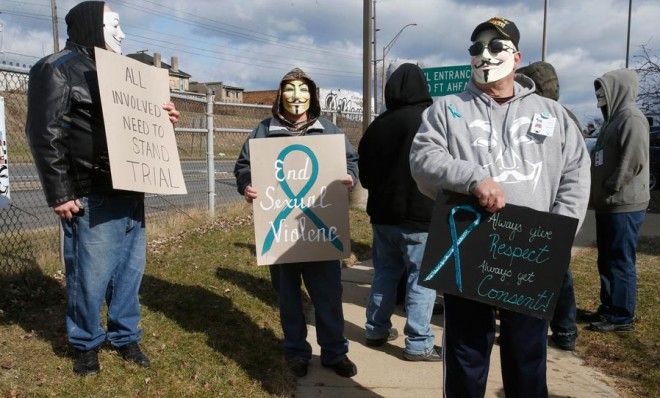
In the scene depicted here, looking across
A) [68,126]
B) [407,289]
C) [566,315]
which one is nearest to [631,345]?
[566,315]

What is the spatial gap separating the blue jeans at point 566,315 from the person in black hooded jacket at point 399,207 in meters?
0.98

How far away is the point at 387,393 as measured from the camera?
352 centimetres

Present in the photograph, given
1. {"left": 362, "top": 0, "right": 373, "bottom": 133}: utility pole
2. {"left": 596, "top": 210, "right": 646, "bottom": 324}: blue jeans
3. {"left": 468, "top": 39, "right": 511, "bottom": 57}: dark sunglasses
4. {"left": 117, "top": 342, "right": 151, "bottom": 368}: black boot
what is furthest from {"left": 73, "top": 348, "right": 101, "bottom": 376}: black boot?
{"left": 362, "top": 0, "right": 373, "bottom": 133}: utility pole

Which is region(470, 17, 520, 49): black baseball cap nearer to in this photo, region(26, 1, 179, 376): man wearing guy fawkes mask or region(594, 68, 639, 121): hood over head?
region(26, 1, 179, 376): man wearing guy fawkes mask

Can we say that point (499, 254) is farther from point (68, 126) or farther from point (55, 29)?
point (55, 29)

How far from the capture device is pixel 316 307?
12.2 ft

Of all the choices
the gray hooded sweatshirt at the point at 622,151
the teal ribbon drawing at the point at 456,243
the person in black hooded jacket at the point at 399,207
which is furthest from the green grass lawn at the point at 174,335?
the gray hooded sweatshirt at the point at 622,151

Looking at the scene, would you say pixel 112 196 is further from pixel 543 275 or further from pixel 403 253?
pixel 543 275

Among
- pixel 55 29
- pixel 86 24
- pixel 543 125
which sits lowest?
pixel 543 125

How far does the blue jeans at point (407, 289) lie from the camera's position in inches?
155

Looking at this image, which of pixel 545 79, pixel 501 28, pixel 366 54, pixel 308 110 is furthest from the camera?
pixel 366 54

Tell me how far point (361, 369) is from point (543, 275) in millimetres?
1805

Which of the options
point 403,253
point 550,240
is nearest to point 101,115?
point 403,253

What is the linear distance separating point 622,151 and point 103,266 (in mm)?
3836
